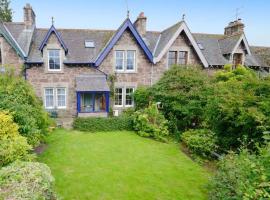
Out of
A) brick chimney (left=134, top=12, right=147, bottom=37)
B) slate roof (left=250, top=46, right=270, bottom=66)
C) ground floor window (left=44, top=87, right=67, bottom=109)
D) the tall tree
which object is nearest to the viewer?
ground floor window (left=44, top=87, right=67, bottom=109)

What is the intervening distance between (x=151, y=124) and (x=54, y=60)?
10.3 m

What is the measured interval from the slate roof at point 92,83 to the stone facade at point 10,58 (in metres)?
4.81

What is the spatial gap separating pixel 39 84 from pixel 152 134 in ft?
36.1

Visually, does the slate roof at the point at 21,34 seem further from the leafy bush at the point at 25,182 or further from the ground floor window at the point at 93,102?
the leafy bush at the point at 25,182

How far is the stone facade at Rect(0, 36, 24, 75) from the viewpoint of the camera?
18.9 meters

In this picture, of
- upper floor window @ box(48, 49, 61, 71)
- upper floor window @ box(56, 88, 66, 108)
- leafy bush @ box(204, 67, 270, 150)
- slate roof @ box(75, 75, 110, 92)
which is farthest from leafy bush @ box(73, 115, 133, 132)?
leafy bush @ box(204, 67, 270, 150)

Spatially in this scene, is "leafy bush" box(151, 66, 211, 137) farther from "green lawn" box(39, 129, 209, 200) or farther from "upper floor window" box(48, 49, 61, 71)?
"upper floor window" box(48, 49, 61, 71)

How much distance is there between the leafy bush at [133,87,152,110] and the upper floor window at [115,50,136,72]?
2213mm

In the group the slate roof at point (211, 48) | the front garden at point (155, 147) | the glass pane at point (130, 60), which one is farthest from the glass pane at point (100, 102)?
the slate roof at point (211, 48)

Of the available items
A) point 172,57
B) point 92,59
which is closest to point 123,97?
point 92,59

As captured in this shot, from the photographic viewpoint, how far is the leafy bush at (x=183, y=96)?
15562mm

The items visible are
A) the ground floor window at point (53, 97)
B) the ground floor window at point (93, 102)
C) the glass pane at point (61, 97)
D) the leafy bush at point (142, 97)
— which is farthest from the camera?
the ground floor window at point (93, 102)

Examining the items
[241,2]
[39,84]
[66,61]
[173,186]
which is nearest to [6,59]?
[39,84]

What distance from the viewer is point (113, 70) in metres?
20.6
